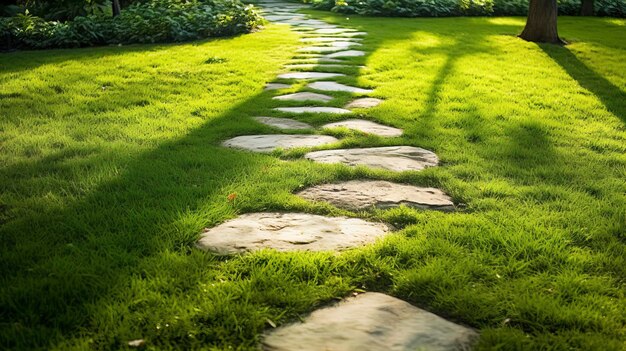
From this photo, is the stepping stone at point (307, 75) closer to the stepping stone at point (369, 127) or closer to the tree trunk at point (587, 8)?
the stepping stone at point (369, 127)

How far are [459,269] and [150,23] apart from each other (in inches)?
297

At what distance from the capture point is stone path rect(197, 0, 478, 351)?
1.60 m

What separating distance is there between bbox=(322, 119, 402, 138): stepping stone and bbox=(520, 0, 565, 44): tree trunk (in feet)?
20.0

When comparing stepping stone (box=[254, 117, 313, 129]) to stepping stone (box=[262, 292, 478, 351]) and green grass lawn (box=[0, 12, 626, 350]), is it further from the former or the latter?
→ stepping stone (box=[262, 292, 478, 351])

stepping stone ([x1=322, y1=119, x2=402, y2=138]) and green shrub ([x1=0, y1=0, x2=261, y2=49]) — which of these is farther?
green shrub ([x1=0, y1=0, x2=261, y2=49])

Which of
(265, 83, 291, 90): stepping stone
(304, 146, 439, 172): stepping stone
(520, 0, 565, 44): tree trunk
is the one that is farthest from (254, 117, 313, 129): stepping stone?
(520, 0, 565, 44): tree trunk

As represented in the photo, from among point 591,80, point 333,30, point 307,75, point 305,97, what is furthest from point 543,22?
point 305,97

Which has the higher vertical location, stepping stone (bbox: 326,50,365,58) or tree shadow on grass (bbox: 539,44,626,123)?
stepping stone (bbox: 326,50,365,58)

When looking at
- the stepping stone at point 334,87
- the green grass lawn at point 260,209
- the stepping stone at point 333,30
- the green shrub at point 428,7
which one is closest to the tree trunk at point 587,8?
the green shrub at point 428,7

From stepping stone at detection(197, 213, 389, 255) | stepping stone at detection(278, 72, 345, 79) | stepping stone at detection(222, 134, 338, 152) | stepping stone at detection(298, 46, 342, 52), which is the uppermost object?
stepping stone at detection(298, 46, 342, 52)

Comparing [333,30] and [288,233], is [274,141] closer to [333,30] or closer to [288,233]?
[288,233]

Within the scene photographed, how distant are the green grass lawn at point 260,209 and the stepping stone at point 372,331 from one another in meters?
0.06

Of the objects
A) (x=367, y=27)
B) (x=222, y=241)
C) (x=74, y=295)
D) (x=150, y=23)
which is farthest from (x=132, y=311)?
(x=367, y=27)

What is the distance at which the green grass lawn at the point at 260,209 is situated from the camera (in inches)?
67.7
